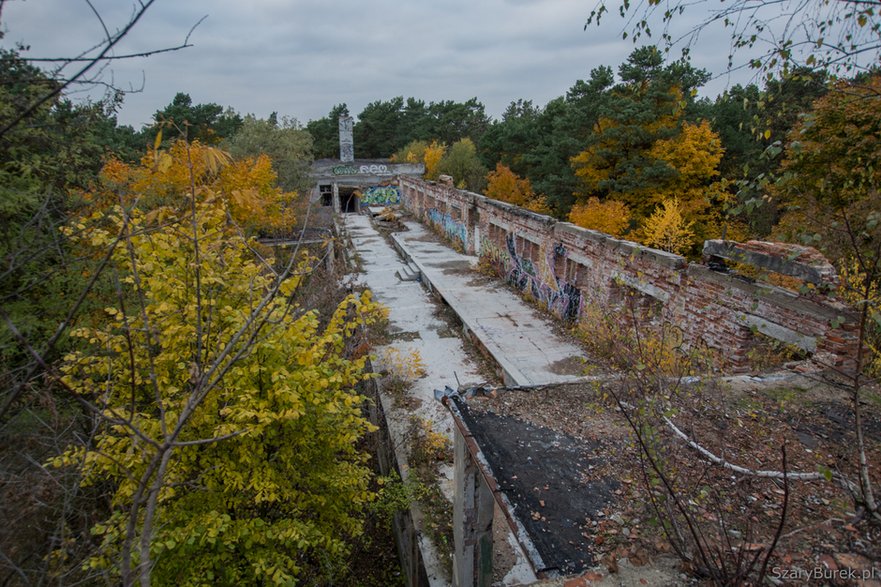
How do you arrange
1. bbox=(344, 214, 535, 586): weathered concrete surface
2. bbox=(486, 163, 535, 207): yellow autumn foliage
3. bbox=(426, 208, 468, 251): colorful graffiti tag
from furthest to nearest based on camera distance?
bbox=(486, 163, 535, 207): yellow autumn foliage, bbox=(426, 208, 468, 251): colorful graffiti tag, bbox=(344, 214, 535, 586): weathered concrete surface

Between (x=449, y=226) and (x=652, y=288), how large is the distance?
15.6 meters

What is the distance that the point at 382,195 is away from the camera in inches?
1615

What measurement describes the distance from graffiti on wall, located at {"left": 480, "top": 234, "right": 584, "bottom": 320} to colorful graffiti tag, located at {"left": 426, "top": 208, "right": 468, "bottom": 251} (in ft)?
13.0

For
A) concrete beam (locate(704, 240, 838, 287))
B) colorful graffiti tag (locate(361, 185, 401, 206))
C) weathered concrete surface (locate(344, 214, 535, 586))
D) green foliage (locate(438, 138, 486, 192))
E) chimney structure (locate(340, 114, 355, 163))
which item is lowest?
weathered concrete surface (locate(344, 214, 535, 586))

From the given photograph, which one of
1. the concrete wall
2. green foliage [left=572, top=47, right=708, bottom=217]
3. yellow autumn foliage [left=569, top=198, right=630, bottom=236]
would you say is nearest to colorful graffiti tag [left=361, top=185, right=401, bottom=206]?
green foliage [left=572, top=47, right=708, bottom=217]

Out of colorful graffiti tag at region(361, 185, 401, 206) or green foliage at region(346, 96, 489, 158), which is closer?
colorful graffiti tag at region(361, 185, 401, 206)

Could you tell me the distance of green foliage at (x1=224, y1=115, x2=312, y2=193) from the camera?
91.2ft

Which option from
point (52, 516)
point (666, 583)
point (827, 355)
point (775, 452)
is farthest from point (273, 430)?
point (827, 355)

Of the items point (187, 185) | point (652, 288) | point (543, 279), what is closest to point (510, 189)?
point (543, 279)

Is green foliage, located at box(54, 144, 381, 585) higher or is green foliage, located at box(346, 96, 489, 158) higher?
green foliage, located at box(346, 96, 489, 158)

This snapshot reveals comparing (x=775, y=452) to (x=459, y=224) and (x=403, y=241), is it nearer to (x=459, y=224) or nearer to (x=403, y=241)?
(x=459, y=224)

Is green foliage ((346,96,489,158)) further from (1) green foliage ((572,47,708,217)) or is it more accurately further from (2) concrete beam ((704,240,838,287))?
(2) concrete beam ((704,240,838,287))

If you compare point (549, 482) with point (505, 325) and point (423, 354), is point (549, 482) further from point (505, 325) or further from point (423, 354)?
point (505, 325)

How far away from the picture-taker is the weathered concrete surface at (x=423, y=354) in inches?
256
